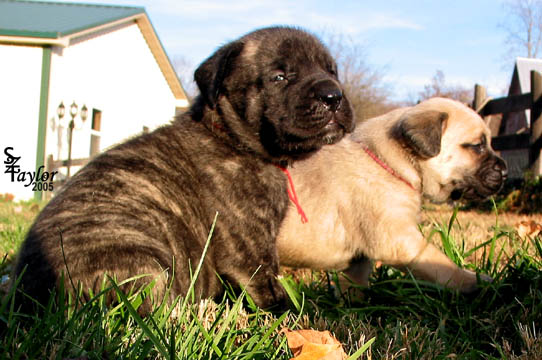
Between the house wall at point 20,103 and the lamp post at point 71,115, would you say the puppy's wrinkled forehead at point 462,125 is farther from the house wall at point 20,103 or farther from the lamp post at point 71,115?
the house wall at point 20,103

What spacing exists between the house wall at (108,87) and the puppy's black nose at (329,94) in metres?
13.0

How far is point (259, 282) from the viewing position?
2.80 meters

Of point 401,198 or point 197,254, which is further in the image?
point 401,198

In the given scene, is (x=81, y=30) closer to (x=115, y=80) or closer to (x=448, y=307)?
(x=115, y=80)

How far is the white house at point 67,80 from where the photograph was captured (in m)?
14.6

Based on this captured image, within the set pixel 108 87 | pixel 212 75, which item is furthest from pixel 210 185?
pixel 108 87

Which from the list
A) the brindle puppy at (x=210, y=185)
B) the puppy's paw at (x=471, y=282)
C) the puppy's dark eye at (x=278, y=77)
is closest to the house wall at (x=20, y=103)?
the brindle puppy at (x=210, y=185)

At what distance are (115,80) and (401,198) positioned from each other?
16.8 metres

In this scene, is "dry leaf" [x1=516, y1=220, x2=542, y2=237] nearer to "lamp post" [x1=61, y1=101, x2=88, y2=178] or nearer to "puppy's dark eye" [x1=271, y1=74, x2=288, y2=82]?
"puppy's dark eye" [x1=271, y1=74, x2=288, y2=82]

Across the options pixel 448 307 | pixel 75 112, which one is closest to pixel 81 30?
pixel 75 112

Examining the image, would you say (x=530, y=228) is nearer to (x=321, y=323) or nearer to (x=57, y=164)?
(x=321, y=323)

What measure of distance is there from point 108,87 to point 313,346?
1803 cm

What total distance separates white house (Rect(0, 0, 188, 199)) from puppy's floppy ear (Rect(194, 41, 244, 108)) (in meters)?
9.96

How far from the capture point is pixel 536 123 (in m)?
9.27
